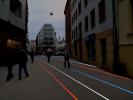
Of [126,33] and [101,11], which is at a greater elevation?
[101,11]

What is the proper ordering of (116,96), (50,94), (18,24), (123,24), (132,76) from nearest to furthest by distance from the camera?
(116,96) → (50,94) → (132,76) → (123,24) → (18,24)

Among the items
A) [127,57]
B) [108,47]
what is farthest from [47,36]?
[127,57]

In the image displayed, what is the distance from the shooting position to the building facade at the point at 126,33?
1549 centimetres

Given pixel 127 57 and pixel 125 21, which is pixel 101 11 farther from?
pixel 127 57

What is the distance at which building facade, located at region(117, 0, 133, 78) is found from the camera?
1549 centimetres

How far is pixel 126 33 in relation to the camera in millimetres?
16047

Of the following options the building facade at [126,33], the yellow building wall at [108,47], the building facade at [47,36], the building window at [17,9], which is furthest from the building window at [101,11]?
the building facade at [47,36]

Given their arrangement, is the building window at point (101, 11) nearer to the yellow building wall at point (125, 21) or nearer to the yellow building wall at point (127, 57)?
the yellow building wall at point (125, 21)

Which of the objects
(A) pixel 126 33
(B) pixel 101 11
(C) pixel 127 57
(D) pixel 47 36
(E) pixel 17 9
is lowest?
(C) pixel 127 57

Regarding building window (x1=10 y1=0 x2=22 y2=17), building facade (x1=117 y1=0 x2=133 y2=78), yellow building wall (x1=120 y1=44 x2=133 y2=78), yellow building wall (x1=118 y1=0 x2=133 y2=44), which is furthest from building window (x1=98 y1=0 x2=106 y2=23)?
building window (x1=10 y1=0 x2=22 y2=17)

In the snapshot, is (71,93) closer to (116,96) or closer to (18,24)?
(116,96)

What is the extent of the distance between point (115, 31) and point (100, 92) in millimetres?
8900

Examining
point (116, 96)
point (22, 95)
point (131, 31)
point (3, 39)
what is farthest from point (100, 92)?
point (3, 39)

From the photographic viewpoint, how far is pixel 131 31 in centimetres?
1552
